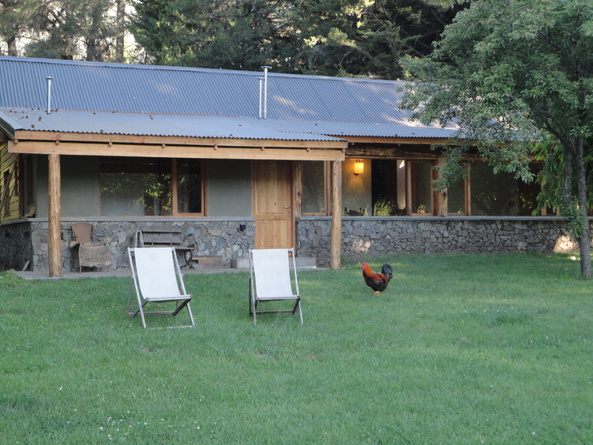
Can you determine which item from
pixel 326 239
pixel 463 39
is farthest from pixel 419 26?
pixel 463 39

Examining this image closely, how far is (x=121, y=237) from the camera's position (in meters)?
13.7

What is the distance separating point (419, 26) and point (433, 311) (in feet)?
66.5

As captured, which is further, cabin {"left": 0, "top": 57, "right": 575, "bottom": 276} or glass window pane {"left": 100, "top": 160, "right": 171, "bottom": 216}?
glass window pane {"left": 100, "top": 160, "right": 171, "bottom": 216}

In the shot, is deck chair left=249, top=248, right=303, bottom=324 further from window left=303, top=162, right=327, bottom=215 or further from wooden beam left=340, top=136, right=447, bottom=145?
window left=303, top=162, right=327, bottom=215

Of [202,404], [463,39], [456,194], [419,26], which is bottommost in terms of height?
[202,404]

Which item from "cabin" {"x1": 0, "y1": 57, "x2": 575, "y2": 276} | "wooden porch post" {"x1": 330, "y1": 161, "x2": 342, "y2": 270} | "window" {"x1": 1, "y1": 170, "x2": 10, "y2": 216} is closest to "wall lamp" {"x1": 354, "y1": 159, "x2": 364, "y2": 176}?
"cabin" {"x1": 0, "y1": 57, "x2": 575, "y2": 276}

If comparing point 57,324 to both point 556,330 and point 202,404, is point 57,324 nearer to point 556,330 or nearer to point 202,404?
point 202,404

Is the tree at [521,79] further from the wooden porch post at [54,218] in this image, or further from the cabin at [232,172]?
the wooden porch post at [54,218]

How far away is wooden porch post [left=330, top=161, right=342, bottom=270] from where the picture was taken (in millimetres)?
13008

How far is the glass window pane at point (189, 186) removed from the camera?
14.5 metres

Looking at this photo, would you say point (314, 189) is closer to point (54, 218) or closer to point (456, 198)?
point (456, 198)

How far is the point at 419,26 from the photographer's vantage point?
2664cm

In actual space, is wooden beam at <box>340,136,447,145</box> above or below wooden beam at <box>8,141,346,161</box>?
above

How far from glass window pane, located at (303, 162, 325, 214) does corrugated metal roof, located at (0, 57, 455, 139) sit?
94 cm
